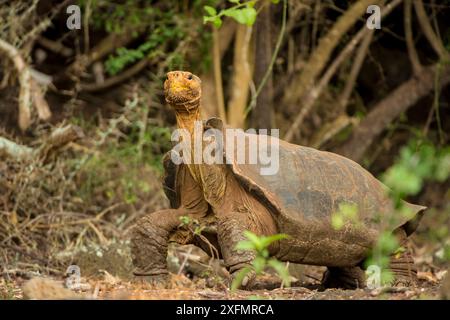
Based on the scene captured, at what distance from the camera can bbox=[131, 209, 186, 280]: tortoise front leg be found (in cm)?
509

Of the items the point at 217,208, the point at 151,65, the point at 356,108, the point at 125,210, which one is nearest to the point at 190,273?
the point at 125,210

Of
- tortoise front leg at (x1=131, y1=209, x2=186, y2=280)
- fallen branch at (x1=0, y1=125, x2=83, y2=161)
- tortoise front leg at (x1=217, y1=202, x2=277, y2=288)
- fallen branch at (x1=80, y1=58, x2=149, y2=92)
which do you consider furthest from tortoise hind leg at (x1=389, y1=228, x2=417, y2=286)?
fallen branch at (x1=80, y1=58, x2=149, y2=92)

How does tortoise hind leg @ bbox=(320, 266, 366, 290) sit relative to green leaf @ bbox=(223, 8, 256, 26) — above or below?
below

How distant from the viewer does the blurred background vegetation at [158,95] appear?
22.9 feet

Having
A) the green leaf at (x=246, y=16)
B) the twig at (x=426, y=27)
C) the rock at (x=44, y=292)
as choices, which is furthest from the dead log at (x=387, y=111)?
the rock at (x=44, y=292)

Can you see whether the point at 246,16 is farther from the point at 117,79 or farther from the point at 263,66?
the point at 117,79

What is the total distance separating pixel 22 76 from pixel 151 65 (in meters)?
2.05

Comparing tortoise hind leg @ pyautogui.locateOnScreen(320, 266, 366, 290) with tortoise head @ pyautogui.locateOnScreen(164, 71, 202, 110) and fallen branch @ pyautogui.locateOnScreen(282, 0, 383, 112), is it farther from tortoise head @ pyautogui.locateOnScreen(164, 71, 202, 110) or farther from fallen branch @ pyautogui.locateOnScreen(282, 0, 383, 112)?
fallen branch @ pyautogui.locateOnScreen(282, 0, 383, 112)

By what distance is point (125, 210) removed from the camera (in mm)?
7688

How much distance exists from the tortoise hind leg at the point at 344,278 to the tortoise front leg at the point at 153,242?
1.14m

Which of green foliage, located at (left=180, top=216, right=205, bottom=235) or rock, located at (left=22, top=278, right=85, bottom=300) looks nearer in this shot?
rock, located at (left=22, top=278, right=85, bottom=300)

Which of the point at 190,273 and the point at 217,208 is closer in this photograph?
the point at 217,208

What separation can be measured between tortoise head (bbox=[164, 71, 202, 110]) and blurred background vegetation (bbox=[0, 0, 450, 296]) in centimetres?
182
